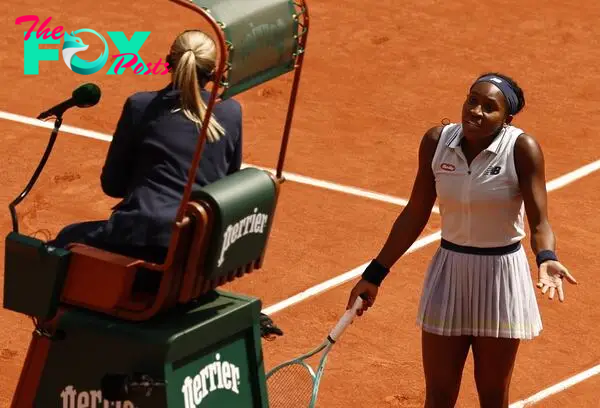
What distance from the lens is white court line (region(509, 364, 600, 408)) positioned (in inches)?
336

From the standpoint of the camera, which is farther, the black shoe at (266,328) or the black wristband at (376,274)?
the black shoe at (266,328)

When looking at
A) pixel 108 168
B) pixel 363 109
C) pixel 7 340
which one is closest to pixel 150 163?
pixel 108 168

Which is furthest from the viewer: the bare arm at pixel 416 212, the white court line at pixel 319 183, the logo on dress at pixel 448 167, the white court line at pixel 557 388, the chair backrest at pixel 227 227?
the white court line at pixel 319 183

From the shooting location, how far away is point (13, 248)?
673 cm

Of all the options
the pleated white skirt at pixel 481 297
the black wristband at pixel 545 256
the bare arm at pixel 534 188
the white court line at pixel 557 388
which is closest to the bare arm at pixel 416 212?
the pleated white skirt at pixel 481 297

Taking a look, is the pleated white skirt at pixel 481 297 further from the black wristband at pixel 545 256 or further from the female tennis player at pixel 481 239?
the black wristband at pixel 545 256

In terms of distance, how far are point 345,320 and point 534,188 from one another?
1.11 metres

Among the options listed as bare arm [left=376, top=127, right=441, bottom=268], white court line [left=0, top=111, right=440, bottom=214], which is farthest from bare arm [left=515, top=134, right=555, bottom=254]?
white court line [left=0, top=111, right=440, bottom=214]

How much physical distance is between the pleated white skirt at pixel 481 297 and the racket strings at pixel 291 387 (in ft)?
2.89

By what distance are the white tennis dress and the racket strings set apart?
2.84ft

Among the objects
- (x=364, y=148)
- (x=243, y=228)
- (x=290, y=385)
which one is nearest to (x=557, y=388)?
(x=290, y=385)

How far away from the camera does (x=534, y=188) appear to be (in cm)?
678

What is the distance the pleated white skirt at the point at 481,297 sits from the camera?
6945 millimetres

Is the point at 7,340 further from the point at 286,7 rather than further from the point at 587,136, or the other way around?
the point at 587,136
